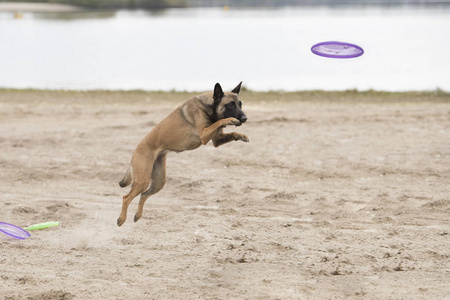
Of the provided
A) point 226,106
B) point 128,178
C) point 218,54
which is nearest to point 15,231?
point 128,178

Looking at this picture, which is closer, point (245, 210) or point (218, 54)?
point (245, 210)

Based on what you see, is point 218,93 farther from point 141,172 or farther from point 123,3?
point 123,3

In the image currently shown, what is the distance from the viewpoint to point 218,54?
114 ft

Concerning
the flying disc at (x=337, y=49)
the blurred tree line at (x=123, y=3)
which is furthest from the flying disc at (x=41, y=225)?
the blurred tree line at (x=123, y=3)

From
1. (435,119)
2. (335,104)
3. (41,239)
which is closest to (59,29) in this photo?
(335,104)

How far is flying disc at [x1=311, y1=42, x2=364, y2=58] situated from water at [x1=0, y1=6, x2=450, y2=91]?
14401 millimetres

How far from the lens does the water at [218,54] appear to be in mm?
25391

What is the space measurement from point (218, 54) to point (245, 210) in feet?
85.5

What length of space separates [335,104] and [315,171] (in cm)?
656

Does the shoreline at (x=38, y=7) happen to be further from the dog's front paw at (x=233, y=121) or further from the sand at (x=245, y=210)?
the dog's front paw at (x=233, y=121)

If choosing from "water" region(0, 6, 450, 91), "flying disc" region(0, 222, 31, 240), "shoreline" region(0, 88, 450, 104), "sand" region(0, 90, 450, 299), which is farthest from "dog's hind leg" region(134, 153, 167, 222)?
"water" region(0, 6, 450, 91)

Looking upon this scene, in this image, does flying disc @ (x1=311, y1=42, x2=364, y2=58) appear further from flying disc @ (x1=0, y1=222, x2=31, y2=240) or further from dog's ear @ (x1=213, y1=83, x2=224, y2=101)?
flying disc @ (x1=0, y1=222, x2=31, y2=240)

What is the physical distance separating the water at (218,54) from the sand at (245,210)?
941 cm

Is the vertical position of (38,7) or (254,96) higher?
(38,7)
